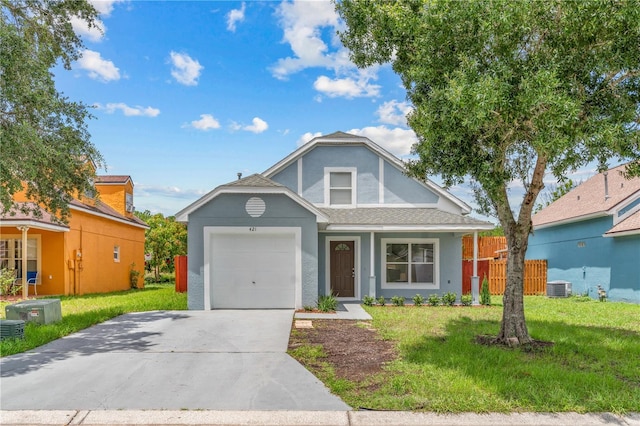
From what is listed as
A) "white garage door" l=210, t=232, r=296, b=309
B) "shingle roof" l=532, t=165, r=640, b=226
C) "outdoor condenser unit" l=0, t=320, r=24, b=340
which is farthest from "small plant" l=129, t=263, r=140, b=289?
"shingle roof" l=532, t=165, r=640, b=226

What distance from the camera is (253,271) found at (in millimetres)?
13242

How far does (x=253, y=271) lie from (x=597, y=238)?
1506 cm

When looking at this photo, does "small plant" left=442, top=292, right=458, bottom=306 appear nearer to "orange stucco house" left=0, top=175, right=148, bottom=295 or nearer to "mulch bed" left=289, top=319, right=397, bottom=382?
"mulch bed" left=289, top=319, right=397, bottom=382

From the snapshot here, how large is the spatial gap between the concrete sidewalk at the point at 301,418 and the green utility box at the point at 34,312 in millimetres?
5520

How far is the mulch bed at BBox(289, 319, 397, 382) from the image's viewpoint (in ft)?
21.7

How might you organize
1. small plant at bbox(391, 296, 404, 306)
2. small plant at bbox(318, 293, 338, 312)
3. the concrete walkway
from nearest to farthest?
the concrete walkway < small plant at bbox(318, 293, 338, 312) < small plant at bbox(391, 296, 404, 306)

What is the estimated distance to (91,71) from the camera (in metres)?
12.6

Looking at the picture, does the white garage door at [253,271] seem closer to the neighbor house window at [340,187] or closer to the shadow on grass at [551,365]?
the neighbor house window at [340,187]

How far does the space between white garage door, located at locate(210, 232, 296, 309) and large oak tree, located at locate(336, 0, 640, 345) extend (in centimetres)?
685

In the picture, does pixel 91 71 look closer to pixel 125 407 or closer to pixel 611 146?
pixel 125 407

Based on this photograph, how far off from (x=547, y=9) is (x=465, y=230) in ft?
31.3

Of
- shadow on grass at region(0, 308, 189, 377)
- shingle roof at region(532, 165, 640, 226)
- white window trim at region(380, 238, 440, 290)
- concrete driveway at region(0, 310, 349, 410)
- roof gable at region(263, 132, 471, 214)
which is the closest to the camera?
concrete driveway at region(0, 310, 349, 410)

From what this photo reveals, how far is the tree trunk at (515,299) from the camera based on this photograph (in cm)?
805

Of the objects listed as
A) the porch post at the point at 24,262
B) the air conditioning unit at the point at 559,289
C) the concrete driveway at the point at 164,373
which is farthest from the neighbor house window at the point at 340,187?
the porch post at the point at 24,262
